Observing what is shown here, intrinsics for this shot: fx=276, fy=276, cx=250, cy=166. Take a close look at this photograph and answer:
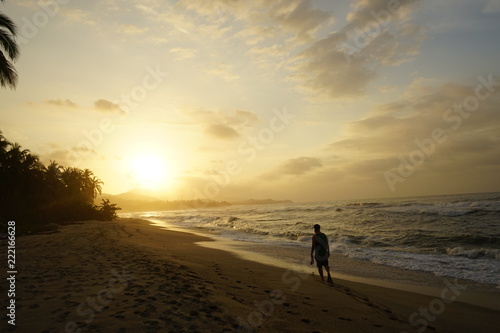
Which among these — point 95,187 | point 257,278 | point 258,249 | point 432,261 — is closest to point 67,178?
point 95,187

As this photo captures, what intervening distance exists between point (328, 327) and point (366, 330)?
3.02 ft

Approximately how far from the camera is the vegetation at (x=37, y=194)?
32.2 metres

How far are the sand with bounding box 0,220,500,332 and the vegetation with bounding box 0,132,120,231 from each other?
69.6ft

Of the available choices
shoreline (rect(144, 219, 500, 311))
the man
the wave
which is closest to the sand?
shoreline (rect(144, 219, 500, 311))

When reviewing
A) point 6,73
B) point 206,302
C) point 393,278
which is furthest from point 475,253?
point 6,73

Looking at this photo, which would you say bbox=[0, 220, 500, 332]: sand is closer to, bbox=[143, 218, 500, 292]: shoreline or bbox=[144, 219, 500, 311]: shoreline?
bbox=[144, 219, 500, 311]: shoreline

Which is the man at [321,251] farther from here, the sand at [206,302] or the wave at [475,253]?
the wave at [475,253]

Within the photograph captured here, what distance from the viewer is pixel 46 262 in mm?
10555

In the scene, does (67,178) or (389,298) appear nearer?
(389,298)

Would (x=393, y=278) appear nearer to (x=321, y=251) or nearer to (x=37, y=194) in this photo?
(x=321, y=251)

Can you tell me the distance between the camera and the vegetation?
3222cm

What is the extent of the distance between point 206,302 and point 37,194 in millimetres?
43389

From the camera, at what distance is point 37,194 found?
39188mm

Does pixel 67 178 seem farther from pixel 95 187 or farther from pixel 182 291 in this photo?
pixel 182 291
